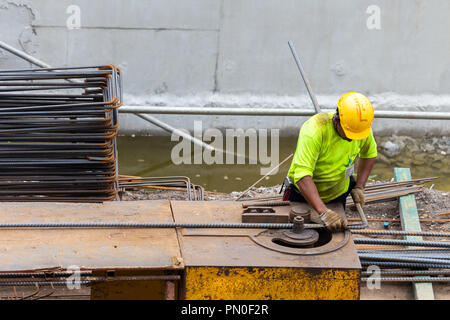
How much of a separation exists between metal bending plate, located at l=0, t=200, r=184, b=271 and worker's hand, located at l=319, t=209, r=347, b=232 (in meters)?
0.98

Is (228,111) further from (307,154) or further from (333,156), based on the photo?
(307,154)

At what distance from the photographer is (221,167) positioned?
28.0 feet

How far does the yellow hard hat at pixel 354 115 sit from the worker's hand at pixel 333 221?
63 centimetres

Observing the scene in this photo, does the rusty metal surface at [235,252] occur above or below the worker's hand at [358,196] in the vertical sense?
below

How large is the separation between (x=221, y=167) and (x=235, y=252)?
501 cm

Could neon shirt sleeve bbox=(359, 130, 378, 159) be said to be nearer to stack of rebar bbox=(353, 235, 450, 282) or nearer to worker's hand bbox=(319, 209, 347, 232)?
stack of rebar bbox=(353, 235, 450, 282)

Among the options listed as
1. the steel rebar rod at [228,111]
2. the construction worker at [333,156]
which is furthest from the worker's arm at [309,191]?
the steel rebar rod at [228,111]

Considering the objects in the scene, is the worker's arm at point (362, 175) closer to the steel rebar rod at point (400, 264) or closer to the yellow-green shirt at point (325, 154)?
the yellow-green shirt at point (325, 154)

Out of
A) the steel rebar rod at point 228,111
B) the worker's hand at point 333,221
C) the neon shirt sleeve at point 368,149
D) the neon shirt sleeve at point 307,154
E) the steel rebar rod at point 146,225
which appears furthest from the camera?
the steel rebar rod at point 228,111

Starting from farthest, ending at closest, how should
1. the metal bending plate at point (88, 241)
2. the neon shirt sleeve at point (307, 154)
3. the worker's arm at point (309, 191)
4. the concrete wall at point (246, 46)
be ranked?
the concrete wall at point (246, 46), the neon shirt sleeve at point (307, 154), the worker's arm at point (309, 191), the metal bending plate at point (88, 241)

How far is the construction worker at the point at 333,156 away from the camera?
13.5 feet

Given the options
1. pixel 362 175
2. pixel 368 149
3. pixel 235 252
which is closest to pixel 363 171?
pixel 362 175
